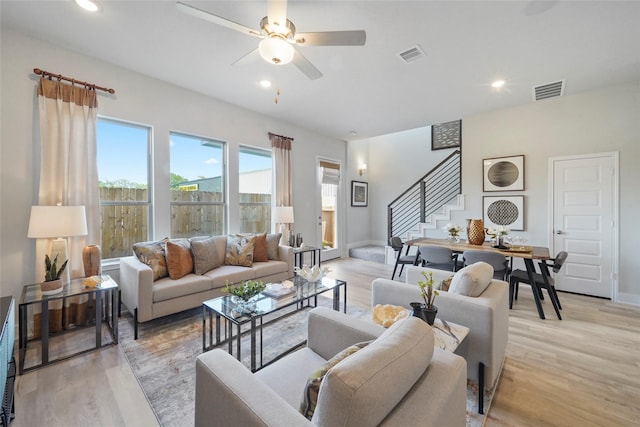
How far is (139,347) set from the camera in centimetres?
235

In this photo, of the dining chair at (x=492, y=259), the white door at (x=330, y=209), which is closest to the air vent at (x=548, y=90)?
the dining chair at (x=492, y=259)

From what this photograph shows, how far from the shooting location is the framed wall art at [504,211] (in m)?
4.28

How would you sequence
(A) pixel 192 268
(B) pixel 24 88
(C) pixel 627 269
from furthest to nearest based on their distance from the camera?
1. (C) pixel 627 269
2. (A) pixel 192 268
3. (B) pixel 24 88

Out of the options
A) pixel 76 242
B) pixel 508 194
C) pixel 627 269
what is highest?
pixel 508 194

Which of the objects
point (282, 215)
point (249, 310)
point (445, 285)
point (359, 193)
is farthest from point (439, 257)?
point (359, 193)

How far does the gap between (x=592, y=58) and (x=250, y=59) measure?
3.70 m

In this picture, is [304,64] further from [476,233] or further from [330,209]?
[330,209]

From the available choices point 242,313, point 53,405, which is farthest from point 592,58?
point 53,405

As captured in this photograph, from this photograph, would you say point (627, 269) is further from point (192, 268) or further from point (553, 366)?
point (192, 268)

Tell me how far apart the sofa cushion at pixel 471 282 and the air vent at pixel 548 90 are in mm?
3200

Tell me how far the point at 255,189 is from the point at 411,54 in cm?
314

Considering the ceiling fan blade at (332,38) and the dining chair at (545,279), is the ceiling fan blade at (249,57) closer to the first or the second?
the ceiling fan blade at (332,38)

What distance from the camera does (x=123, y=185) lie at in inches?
128

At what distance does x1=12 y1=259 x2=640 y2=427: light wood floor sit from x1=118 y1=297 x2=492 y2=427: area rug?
3.0 inches
